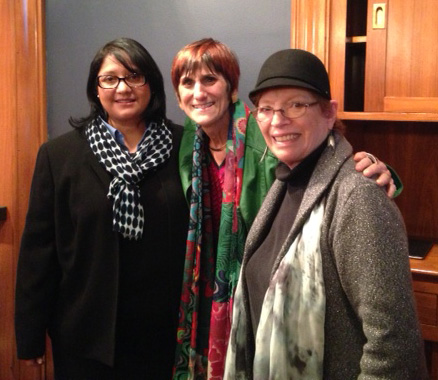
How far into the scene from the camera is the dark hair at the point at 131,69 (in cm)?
163

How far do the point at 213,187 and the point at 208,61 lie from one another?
382 mm

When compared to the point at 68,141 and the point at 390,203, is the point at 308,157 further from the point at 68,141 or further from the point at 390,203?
the point at 68,141

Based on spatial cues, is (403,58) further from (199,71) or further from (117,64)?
(117,64)

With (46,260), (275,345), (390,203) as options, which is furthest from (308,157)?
(46,260)

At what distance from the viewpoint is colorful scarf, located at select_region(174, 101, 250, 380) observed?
1616 mm

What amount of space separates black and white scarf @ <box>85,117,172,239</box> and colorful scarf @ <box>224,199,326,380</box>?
59 centimetres

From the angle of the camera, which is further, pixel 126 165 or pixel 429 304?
pixel 429 304

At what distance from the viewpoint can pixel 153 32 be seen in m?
2.42

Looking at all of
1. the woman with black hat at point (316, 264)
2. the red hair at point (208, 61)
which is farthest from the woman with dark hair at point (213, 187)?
the woman with black hat at point (316, 264)

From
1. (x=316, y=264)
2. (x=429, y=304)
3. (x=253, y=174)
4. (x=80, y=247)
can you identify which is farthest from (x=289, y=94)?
(x=429, y=304)

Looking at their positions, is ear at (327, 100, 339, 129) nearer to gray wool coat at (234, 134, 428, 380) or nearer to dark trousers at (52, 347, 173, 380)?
gray wool coat at (234, 134, 428, 380)

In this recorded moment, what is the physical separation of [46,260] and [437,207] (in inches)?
62.0

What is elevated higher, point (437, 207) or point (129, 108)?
point (129, 108)

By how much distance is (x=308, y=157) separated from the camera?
1.18 m
